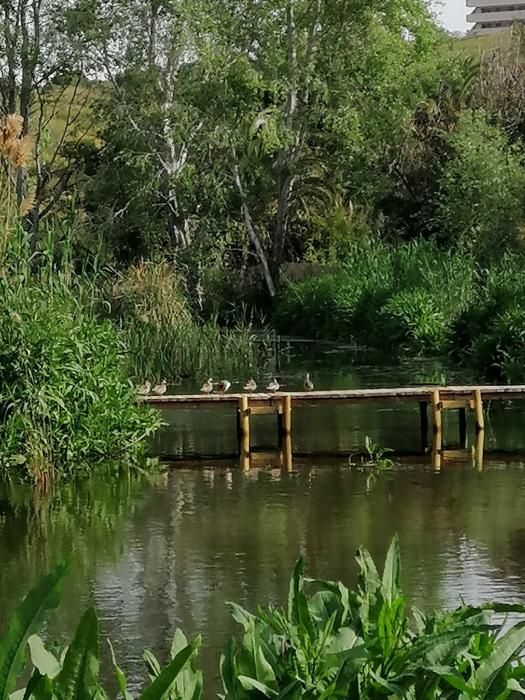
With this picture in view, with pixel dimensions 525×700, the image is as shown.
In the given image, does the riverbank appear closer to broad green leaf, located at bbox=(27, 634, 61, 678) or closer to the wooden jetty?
the wooden jetty

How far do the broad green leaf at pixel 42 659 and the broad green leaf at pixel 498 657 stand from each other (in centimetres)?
120

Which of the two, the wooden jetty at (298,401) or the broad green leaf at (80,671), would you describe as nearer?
the broad green leaf at (80,671)

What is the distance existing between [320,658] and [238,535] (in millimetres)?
5767

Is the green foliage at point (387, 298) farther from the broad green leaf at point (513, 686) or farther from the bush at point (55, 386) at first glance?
the broad green leaf at point (513, 686)

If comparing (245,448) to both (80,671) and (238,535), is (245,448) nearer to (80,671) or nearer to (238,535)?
(238,535)

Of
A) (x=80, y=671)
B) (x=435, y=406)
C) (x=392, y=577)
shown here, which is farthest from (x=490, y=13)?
(x=80, y=671)

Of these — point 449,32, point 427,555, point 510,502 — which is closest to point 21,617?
point 427,555

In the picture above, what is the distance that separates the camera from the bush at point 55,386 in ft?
36.3

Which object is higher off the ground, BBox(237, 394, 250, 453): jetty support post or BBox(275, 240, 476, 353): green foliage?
BBox(275, 240, 476, 353): green foliage

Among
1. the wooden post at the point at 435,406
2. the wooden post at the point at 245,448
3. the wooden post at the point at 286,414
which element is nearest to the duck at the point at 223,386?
the wooden post at the point at 286,414

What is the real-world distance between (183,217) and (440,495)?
19.8 metres

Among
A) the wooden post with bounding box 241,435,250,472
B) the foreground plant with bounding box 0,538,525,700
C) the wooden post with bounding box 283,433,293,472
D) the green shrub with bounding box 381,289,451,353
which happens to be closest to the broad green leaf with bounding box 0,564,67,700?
the foreground plant with bounding box 0,538,525,700

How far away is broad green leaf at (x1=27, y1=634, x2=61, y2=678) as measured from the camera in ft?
12.0

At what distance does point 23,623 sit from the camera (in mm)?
3432
